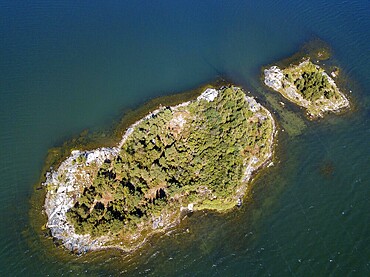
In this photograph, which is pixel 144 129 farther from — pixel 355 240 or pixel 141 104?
pixel 355 240

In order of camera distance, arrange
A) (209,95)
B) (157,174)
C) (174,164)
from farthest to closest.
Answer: (209,95), (174,164), (157,174)

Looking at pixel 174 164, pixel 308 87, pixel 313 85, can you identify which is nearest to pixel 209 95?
pixel 174 164

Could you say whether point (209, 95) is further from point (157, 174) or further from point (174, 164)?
point (157, 174)

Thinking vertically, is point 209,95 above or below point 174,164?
above

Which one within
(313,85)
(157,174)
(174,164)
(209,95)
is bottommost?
(157,174)

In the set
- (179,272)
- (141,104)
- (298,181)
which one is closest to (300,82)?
(298,181)

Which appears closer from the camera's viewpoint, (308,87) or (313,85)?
(308,87)

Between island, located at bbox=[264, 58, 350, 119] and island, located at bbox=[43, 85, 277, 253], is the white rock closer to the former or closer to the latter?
island, located at bbox=[43, 85, 277, 253]

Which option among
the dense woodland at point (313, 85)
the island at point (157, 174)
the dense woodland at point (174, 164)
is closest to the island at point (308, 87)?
the dense woodland at point (313, 85)
